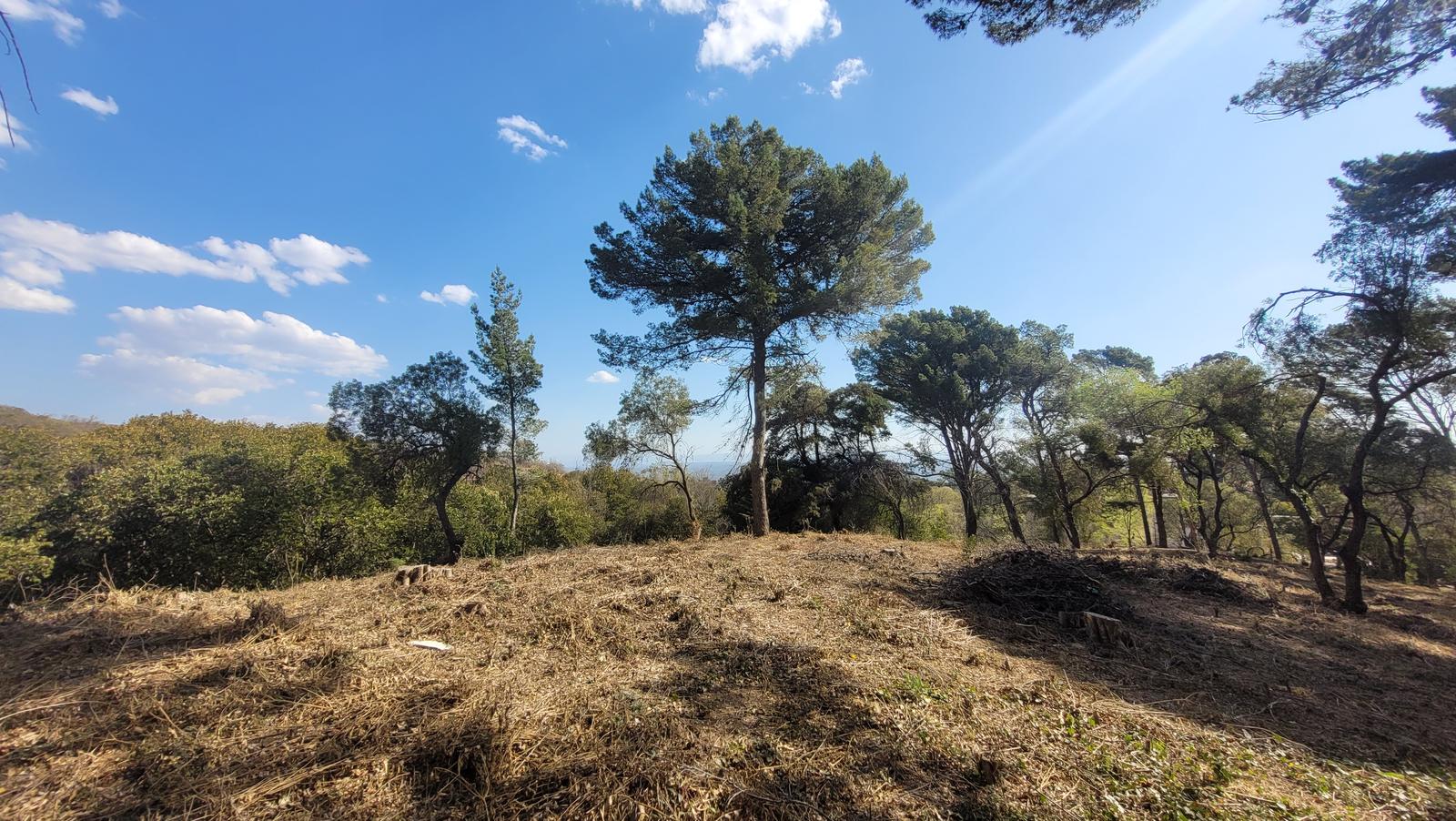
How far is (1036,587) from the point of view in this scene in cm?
608

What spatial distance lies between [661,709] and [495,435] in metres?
15.6

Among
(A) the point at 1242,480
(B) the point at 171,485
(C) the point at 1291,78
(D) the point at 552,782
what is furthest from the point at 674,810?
(A) the point at 1242,480

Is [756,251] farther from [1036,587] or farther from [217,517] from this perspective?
[217,517]

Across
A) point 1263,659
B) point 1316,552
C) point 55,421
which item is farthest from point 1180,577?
point 55,421

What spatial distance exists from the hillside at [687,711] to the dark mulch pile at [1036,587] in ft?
0.34

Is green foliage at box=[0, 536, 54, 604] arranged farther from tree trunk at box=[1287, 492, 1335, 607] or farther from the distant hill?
the distant hill

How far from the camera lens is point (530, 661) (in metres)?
3.55

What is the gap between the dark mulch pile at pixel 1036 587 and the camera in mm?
5535

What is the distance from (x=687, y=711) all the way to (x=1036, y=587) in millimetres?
5365

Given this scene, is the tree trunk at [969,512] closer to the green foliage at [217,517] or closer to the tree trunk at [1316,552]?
the tree trunk at [1316,552]

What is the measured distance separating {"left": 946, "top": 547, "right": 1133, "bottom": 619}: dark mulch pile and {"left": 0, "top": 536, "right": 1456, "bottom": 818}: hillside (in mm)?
104

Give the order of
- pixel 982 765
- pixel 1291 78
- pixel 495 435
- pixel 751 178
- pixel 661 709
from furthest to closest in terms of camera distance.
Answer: pixel 495 435, pixel 751 178, pixel 1291 78, pixel 661 709, pixel 982 765

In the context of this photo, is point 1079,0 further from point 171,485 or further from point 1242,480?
→ point 1242,480

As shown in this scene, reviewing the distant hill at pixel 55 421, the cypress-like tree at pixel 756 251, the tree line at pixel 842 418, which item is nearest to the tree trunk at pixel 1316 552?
the tree line at pixel 842 418
